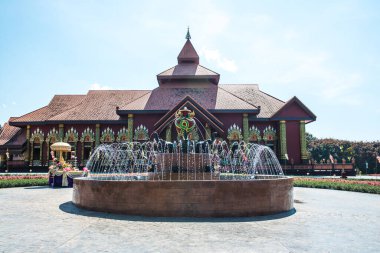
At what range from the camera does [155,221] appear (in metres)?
7.52

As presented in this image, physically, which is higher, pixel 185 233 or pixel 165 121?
pixel 165 121

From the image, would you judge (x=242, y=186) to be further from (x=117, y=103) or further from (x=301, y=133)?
(x=117, y=103)

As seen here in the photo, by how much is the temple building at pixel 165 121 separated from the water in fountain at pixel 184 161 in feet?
4.33

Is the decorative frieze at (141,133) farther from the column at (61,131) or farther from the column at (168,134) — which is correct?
the column at (61,131)

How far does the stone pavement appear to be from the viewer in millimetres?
5449

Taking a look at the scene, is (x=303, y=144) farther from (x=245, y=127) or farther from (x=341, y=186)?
(x=341, y=186)

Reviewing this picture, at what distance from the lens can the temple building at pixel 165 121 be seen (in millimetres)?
32688

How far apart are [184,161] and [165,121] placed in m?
18.9

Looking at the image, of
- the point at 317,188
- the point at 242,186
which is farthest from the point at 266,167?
the point at 242,186

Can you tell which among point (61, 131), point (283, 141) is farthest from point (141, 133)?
point (283, 141)

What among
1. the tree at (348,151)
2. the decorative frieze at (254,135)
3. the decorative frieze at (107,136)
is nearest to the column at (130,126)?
the decorative frieze at (107,136)

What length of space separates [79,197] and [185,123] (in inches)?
199

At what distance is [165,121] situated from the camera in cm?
2998

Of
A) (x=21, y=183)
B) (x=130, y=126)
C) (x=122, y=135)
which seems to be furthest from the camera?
(x=122, y=135)
